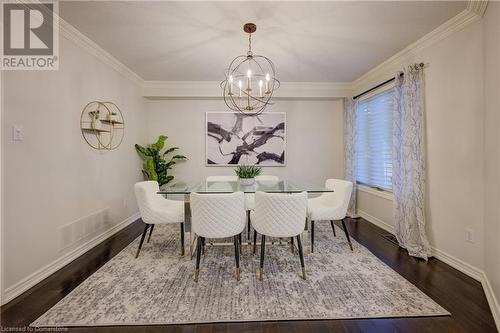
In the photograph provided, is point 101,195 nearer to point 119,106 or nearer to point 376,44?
point 119,106

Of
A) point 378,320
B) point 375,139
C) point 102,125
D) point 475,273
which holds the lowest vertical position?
point 378,320

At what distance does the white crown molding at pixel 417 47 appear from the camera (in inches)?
84.7

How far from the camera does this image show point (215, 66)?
3.55 m

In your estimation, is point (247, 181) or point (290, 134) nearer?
point (247, 181)

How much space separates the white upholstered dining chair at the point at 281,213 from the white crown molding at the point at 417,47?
7.77ft

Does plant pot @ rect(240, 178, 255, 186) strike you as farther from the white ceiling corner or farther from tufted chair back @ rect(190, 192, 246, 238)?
the white ceiling corner

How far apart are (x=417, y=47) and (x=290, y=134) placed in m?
2.42

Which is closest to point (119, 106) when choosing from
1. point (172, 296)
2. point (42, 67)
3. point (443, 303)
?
point (42, 67)

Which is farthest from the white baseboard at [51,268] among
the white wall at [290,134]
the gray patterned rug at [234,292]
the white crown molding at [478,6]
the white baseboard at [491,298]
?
the white crown molding at [478,6]

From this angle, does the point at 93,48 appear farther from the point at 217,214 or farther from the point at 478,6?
the point at 478,6

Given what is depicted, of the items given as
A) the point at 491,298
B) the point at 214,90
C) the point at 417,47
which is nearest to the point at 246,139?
the point at 214,90

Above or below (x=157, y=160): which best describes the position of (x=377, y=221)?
below

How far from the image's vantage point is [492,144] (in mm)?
1871

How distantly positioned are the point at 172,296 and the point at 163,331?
37 centimetres
